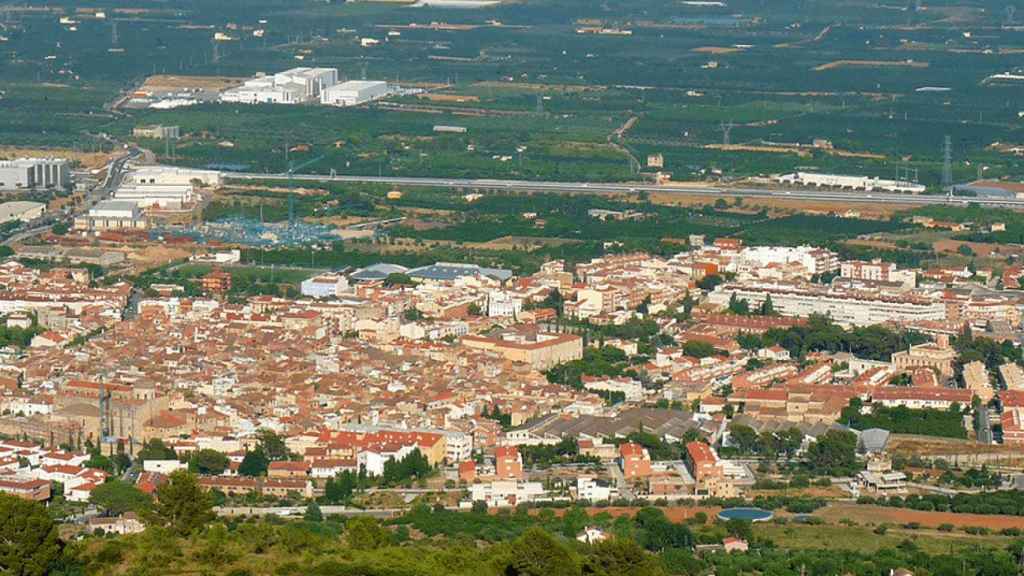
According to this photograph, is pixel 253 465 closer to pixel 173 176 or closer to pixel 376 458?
pixel 376 458

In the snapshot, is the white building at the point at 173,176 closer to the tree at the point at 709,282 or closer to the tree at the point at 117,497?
the tree at the point at 709,282

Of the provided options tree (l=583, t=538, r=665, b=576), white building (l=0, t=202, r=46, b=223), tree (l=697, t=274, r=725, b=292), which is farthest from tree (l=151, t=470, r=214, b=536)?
white building (l=0, t=202, r=46, b=223)

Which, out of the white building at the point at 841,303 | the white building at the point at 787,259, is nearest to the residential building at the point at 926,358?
the white building at the point at 841,303

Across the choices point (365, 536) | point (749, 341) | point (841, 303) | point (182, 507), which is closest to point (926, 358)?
point (749, 341)

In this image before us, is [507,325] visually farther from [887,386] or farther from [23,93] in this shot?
[23,93]

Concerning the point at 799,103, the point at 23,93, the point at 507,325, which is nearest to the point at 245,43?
the point at 23,93

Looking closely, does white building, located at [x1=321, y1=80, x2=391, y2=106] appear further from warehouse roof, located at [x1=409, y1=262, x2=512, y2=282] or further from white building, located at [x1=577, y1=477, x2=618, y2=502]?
white building, located at [x1=577, y1=477, x2=618, y2=502]
